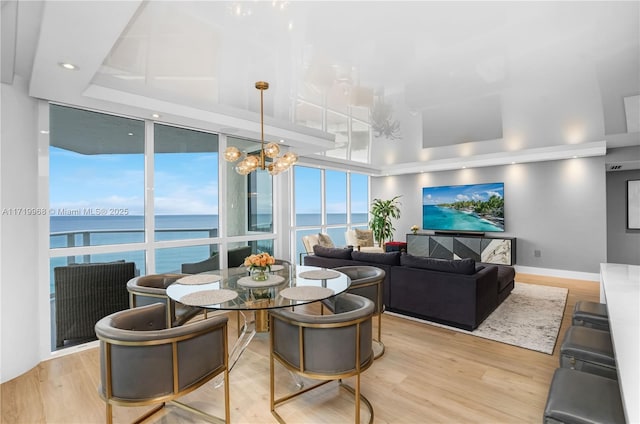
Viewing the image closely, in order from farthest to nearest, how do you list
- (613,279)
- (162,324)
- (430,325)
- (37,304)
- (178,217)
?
(178,217) < (430,325) < (37,304) < (613,279) < (162,324)

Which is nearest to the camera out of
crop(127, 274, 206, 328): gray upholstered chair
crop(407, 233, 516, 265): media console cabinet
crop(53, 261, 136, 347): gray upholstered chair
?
crop(127, 274, 206, 328): gray upholstered chair

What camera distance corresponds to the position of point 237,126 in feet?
13.2

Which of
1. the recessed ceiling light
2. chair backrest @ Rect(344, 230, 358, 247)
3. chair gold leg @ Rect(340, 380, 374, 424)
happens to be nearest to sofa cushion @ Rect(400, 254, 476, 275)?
chair gold leg @ Rect(340, 380, 374, 424)

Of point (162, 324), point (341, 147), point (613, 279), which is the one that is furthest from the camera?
point (341, 147)

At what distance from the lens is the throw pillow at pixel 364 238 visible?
7.53 m

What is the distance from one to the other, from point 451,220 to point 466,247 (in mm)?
794

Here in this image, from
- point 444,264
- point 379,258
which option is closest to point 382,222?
point 379,258

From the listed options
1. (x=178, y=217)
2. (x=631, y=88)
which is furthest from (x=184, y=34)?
(x=631, y=88)

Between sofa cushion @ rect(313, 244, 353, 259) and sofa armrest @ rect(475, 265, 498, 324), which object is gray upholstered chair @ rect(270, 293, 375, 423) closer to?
sofa armrest @ rect(475, 265, 498, 324)

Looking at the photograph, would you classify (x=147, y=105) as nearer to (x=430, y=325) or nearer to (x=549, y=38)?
(x=549, y=38)

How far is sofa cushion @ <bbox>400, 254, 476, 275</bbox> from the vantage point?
141 inches

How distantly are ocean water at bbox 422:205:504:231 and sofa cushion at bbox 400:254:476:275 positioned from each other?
13.0ft

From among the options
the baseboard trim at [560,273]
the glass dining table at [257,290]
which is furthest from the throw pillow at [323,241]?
the baseboard trim at [560,273]

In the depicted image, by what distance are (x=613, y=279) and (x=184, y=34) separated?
3692 mm
